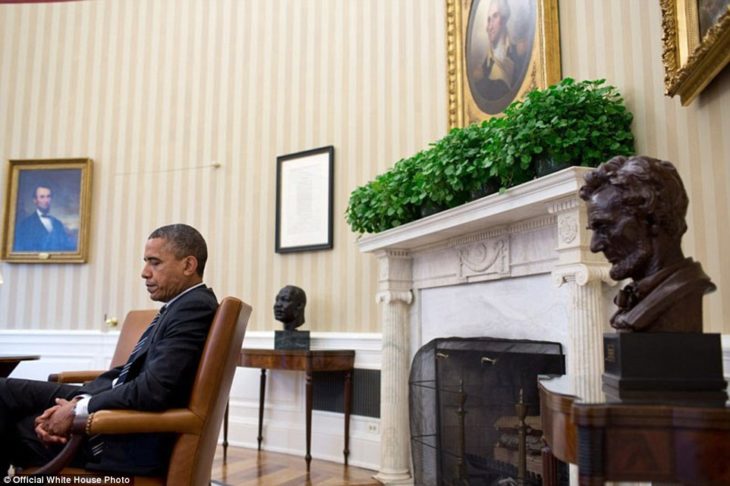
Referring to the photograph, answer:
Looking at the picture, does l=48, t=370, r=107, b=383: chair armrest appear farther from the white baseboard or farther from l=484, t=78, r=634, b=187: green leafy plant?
l=484, t=78, r=634, b=187: green leafy plant

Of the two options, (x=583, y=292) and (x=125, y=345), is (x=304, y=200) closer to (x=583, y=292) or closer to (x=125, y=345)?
(x=125, y=345)

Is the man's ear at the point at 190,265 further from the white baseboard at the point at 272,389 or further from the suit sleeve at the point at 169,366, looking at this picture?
the white baseboard at the point at 272,389

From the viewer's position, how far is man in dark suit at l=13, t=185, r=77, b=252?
6.03 metres

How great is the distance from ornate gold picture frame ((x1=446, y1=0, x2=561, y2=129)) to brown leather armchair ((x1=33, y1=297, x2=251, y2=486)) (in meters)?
2.27

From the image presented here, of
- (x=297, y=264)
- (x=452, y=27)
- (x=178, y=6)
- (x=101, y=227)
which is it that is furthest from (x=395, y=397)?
(x=178, y=6)

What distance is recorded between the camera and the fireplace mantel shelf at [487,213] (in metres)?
2.45

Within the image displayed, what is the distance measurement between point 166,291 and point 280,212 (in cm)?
Result: 299

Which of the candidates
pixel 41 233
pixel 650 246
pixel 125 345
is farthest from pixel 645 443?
pixel 41 233

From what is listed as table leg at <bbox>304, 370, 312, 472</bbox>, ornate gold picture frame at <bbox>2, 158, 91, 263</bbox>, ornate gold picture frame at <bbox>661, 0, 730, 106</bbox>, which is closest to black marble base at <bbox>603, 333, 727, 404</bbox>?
ornate gold picture frame at <bbox>661, 0, 730, 106</bbox>

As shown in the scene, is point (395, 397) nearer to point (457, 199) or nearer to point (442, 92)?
point (457, 199)

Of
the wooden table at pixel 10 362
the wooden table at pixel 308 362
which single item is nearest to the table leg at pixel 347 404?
the wooden table at pixel 308 362

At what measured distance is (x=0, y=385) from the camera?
2.29 meters

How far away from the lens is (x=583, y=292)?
2475mm

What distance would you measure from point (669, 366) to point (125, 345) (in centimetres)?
296
